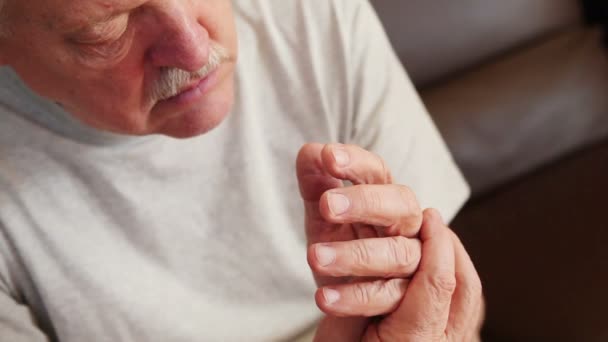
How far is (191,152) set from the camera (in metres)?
0.94

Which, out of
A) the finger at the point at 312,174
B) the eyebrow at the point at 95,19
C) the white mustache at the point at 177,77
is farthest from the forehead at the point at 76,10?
the finger at the point at 312,174

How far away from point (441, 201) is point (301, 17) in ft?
1.28

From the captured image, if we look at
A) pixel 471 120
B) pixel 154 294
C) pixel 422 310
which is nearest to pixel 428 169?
pixel 422 310

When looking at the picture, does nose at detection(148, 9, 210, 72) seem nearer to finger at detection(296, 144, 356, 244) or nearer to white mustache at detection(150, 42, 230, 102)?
white mustache at detection(150, 42, 230, 102)

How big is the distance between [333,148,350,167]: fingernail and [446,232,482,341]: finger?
0.64 ft

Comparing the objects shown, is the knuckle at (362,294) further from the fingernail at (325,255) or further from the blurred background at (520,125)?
the blurred background at (520,125)

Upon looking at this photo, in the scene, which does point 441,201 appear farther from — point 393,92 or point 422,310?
point 422,310

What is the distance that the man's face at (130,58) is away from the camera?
67 cm

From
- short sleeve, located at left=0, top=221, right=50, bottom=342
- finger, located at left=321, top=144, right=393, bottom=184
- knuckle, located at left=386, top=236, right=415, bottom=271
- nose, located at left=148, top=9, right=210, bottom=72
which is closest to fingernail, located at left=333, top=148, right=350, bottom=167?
finger, located at left=321, top=144, right=393, bottom=184

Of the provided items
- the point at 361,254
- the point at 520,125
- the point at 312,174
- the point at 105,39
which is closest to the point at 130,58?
the point at 105,39

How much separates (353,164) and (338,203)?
0.23ft

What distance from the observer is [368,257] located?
0.67m

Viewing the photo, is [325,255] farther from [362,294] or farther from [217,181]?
[217,181]

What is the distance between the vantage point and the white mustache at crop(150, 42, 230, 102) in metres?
0.76
